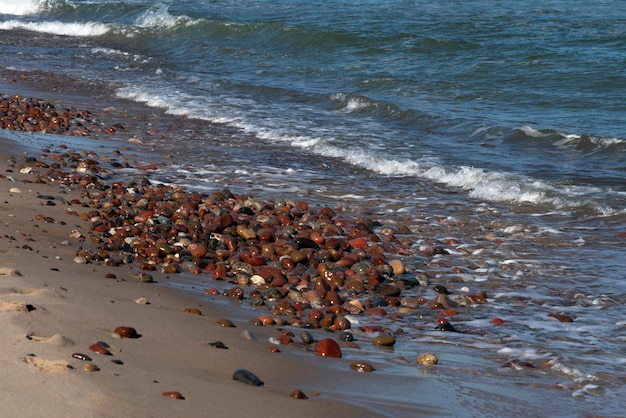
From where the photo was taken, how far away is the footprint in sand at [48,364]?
3637 mm

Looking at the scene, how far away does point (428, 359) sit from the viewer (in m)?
4.89

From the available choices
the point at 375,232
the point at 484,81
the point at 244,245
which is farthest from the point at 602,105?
the point at 244,245

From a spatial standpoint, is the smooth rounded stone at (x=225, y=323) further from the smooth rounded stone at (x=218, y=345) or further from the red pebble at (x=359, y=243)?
the red pebble at (x=359, y=243)

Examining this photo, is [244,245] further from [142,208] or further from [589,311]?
[589,311]

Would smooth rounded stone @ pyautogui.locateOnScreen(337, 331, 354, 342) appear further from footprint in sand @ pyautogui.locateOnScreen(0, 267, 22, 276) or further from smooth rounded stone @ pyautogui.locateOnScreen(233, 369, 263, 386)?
footprint in sand @ pyautogui.locateOnScreen(0, 267, 22, 276)

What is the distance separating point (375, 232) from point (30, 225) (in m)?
2.83

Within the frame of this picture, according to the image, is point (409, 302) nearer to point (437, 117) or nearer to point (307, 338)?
point (307, 338)

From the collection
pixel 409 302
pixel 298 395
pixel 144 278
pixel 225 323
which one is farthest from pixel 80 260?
pixel 298 395

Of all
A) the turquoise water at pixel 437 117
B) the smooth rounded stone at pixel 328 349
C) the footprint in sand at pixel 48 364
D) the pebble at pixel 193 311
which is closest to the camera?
the footprint in sand at pixel 48 364

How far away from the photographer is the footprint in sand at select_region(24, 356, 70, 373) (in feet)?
11.9

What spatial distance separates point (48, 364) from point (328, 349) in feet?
5.45

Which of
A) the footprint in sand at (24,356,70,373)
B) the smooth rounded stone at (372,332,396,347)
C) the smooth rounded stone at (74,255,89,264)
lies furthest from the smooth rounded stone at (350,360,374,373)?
the smooth rounded stone at (74,255,89,264)

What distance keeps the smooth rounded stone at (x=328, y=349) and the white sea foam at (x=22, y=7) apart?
32672 mm

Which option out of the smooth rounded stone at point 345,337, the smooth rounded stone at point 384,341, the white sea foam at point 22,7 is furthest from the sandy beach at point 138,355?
the white sea foam at point 22,7
